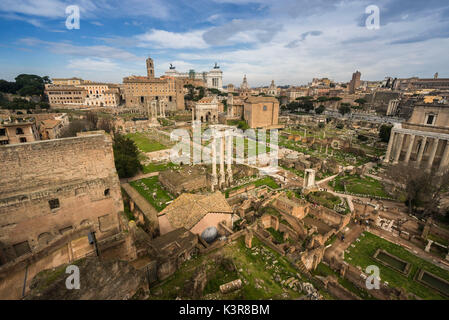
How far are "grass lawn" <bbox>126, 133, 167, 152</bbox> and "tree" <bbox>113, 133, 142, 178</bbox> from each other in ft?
37.1

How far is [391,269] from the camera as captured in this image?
1598cm

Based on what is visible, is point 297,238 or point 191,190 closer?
point 297,238

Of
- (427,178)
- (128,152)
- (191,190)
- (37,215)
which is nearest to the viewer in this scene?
(37,215)

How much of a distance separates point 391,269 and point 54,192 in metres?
23.6

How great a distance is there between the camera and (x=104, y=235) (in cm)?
1523

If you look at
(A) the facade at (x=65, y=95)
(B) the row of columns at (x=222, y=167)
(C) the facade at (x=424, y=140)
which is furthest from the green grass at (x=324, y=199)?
(A) the facade at (x=65, y=95)

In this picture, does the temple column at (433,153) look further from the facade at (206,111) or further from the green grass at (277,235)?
the facade at (206,111)

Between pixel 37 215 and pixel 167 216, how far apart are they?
8091 millimetres

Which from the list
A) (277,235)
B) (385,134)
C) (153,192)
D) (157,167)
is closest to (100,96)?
(157,167)

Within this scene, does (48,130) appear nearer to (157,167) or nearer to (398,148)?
(157,167)

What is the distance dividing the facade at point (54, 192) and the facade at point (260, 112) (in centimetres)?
5514

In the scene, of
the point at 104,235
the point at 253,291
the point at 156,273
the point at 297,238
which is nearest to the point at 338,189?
the point at 297,238

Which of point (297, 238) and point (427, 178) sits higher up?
point (427, 178)
